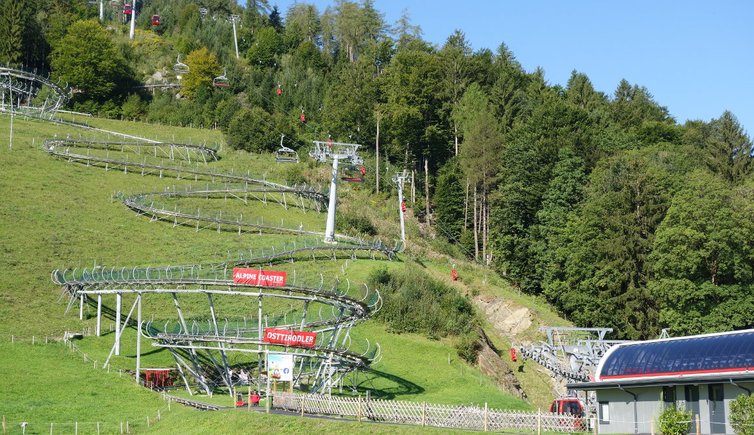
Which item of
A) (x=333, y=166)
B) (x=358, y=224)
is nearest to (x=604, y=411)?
(x=333, y=166)

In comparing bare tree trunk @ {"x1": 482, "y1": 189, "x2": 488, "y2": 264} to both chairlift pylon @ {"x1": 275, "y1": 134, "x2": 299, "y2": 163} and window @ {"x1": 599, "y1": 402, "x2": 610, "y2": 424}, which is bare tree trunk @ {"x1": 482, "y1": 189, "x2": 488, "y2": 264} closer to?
chairlift pylon @ {"x1": 275, "y1": 134, "x2": 299, "y2": 163}

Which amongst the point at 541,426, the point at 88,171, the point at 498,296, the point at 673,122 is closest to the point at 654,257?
the point at 498,296

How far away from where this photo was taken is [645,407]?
47.6 meters

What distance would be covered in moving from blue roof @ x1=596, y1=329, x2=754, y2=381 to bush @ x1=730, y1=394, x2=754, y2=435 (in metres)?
3.85

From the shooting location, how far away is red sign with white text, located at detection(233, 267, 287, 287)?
57.7 metres

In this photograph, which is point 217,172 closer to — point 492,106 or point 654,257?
point 492,106

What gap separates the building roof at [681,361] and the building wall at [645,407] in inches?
24.8

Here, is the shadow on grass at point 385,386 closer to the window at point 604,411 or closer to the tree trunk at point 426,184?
the window at point 604,411

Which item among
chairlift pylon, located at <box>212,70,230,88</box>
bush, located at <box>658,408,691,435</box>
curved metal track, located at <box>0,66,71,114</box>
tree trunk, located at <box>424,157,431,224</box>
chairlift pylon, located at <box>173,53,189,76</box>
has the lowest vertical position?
bush, located at <box>658,408,691,435</box>

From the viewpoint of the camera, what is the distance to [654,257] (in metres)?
81.4

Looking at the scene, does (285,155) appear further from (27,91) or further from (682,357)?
(682,357)

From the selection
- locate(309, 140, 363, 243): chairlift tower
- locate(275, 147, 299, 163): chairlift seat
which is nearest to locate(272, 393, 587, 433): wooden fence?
locate(309, 140, 363, 243): chairlift tower

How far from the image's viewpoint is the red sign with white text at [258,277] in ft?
189

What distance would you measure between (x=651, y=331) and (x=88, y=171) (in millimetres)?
62010
